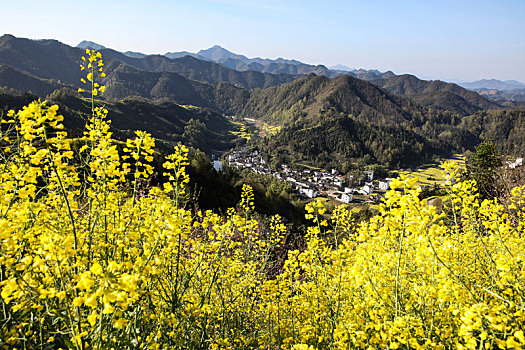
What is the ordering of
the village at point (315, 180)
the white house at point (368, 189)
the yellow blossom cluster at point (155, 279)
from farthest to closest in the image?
the white house at point (368, 189)
the village at point (315, 180)
the yellow blossom cluster at point (155, 279)

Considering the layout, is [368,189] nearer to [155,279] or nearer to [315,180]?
[315,180]

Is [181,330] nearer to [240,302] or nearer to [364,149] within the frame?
[240,302]

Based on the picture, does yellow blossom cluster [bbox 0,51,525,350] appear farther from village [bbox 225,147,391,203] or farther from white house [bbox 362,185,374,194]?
white house [bbox 362,185,374,194]

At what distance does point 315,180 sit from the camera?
111688 millimetres

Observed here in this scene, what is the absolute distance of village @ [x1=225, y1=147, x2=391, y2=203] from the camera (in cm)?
9425

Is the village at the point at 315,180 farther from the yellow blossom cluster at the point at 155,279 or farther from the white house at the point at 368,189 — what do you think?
the yellow blossom cluster at the point at 155,279

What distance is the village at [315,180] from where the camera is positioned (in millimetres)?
94250

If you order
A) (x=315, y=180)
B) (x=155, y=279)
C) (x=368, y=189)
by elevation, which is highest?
(x=155, y=279)

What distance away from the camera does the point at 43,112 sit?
2877mm

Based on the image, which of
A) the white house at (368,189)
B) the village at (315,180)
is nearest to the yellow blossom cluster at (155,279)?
the village at (315,180)

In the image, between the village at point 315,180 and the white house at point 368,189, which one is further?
the white house at point 368,189

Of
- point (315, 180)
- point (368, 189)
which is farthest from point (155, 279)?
point (315, 180)

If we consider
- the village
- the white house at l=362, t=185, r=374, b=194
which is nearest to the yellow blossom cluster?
the village

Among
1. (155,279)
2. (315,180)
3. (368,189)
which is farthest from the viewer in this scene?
(315,180)
